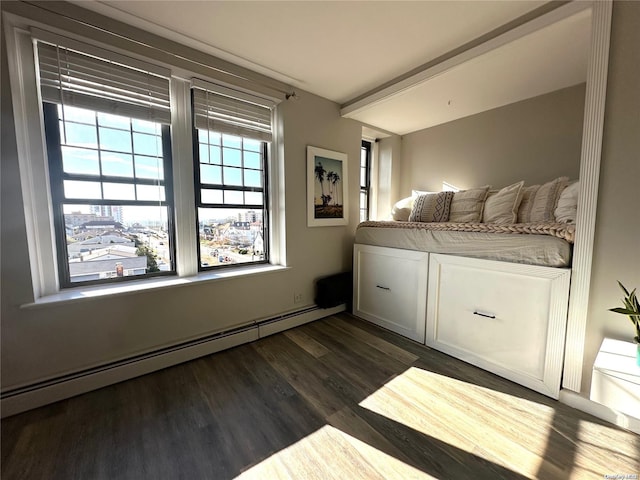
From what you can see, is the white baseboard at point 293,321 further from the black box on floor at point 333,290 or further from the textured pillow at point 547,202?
the textured pillow at point 547,202

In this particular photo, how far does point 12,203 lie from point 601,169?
3423mm

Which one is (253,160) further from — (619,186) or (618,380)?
(618,380)

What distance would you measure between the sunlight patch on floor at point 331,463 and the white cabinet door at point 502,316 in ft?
3.71

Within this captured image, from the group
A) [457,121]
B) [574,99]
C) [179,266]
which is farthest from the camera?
[457,121]

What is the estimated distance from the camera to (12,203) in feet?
4.85

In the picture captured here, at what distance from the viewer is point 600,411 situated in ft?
4.87

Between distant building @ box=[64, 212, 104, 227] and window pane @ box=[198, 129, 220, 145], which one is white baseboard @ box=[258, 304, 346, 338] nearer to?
distant building @ box=[64, 212, 104, 227]

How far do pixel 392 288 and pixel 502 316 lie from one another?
964 mm

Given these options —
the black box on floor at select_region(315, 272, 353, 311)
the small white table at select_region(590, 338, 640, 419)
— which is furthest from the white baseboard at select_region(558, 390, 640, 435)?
the black box on floor at select_region(315, 272, 353, 311)

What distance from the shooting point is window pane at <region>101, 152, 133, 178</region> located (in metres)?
1.83

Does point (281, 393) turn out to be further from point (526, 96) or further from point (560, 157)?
point (526, 96)

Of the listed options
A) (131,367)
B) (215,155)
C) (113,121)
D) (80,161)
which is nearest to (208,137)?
(215,155)

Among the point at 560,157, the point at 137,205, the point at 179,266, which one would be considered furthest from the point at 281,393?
the point at 560,157

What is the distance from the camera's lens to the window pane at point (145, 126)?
75.7 inches
